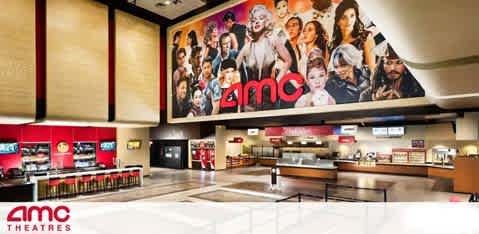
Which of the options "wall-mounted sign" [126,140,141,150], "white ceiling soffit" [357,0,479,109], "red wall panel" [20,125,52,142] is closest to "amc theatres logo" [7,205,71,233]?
"red wall panel" [20,125,52,142]

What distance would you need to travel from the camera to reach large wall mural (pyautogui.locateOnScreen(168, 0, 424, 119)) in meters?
7.74

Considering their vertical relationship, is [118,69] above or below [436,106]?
above

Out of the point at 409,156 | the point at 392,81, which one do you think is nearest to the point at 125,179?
the point at 392,81

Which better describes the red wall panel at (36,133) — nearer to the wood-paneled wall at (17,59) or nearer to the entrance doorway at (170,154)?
the wood-paneled wall at (17,59)

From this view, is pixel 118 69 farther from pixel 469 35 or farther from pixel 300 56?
pixel 469 35

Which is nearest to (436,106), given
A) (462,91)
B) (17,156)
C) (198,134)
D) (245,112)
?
(462,91)

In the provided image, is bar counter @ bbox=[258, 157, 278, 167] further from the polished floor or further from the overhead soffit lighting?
the overhead soffit lighting

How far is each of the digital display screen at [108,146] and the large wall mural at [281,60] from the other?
4294 millimetres

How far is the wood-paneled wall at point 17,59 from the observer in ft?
27.5

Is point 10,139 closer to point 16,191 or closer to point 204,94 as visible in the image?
point 16,191

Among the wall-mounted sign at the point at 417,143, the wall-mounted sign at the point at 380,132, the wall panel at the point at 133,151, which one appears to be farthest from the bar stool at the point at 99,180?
the wall-mounted sign at the point at 417,143

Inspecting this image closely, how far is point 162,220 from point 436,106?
725 cm

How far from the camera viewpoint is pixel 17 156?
464 inches

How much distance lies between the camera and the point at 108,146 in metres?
14.7
